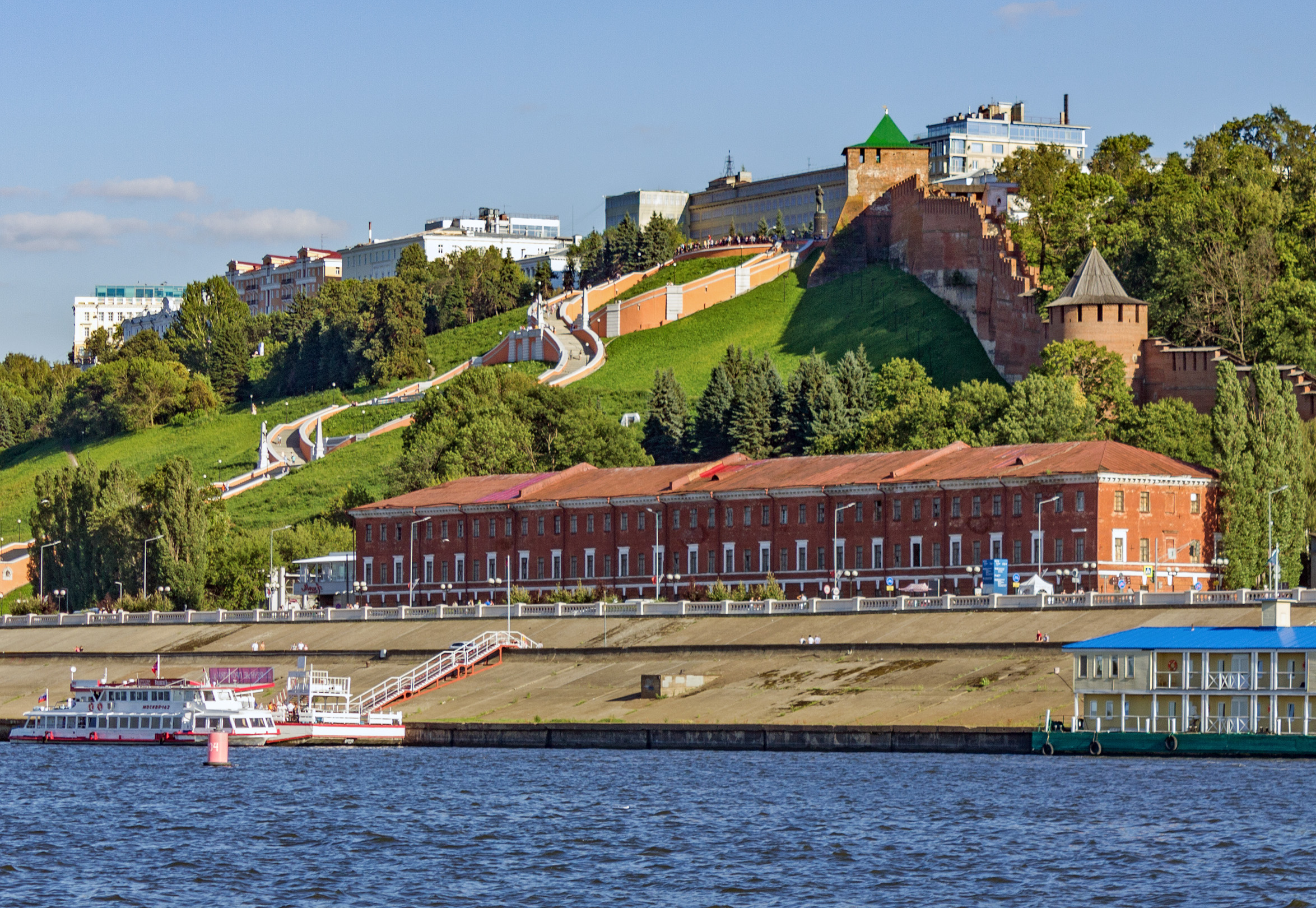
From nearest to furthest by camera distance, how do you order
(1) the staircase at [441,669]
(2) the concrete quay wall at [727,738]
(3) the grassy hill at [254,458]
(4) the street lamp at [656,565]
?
1. (2) the concrete quay wall at [727,738]
2. (1) the staircase at [441,669]
3. (4) the street lamp at [656,565]
4. (3) the grassy hill at [254,458]

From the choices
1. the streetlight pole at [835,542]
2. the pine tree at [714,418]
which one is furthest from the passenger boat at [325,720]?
the pine tree at [714,418]

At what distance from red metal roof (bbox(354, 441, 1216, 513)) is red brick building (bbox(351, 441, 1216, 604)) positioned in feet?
0.47

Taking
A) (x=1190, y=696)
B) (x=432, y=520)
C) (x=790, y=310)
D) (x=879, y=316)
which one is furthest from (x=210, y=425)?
(x=1190, y=696)

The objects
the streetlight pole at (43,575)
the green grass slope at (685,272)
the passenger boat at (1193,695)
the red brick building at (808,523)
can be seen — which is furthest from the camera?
the green grass slope at (685,272)

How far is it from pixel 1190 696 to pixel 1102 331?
59.5 meters

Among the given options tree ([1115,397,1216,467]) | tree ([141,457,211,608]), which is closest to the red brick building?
tree ([1115,397,1216,467])

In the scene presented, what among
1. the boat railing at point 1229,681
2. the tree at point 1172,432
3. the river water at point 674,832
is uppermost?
the tree at point 1172,432

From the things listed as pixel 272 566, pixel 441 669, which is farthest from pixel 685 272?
pixel 441 669

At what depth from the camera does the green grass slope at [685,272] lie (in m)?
193

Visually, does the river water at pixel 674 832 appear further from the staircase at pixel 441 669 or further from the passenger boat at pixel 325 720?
the staircase at pixel 441 669

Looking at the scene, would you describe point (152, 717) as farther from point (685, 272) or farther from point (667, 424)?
point (685, 272)

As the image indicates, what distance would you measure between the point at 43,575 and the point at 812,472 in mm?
54414

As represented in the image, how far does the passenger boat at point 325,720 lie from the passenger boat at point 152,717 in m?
0.83

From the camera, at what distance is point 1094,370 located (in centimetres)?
12300
